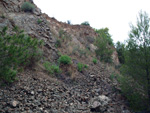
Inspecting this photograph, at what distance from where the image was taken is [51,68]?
876 cm

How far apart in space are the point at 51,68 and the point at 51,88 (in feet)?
6.02

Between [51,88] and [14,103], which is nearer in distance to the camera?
[14,103]

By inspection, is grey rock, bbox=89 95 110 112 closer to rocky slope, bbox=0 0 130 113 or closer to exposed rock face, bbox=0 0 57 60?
rocky slope, bbox=0 0 130 113

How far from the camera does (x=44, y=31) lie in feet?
37.6

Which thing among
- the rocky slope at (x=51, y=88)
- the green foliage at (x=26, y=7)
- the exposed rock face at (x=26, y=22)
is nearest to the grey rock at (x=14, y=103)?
the rocky slope at (x=51, y=88)

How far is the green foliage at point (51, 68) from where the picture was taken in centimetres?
849

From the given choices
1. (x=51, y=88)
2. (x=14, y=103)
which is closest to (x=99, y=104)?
(x=51, y=88)

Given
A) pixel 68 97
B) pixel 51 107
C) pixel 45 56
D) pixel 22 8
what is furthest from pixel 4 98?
pixel 22 8

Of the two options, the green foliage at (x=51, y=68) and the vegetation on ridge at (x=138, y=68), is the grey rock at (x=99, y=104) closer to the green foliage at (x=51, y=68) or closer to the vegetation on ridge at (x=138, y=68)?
the vegetation on ridge at (x=138, y=68)

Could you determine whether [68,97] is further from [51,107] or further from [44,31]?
[44,31]

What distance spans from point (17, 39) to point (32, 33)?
573 cm

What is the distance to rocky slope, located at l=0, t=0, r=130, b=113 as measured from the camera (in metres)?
5.67

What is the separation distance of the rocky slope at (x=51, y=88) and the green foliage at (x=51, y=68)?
28cm

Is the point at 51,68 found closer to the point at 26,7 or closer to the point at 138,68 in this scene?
the point at 138,68
